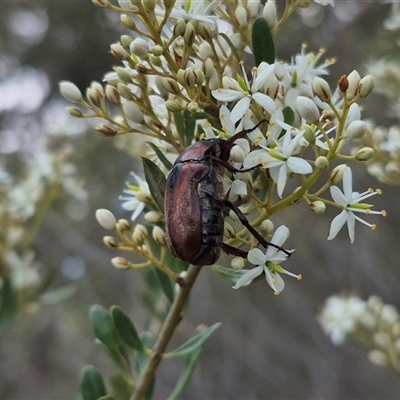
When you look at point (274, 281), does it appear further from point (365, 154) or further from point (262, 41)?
point (262, 41)

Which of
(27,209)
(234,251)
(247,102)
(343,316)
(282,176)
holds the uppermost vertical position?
(247,102)

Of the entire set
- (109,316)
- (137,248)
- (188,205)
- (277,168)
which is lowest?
(109,316)

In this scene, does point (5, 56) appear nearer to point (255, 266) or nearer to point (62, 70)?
point (62, 70)

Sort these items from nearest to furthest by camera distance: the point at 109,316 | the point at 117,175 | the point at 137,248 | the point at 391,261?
the point at 137,248
the point at 109,316
the point at 391,261
the point at 117,175

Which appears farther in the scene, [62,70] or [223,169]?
[62,70]

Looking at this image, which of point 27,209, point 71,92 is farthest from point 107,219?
point 27,209

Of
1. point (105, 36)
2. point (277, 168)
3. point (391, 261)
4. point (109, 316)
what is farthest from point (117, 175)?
point (277, 168)

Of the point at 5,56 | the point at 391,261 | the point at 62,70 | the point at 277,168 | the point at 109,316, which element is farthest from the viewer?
the point at 62,70
